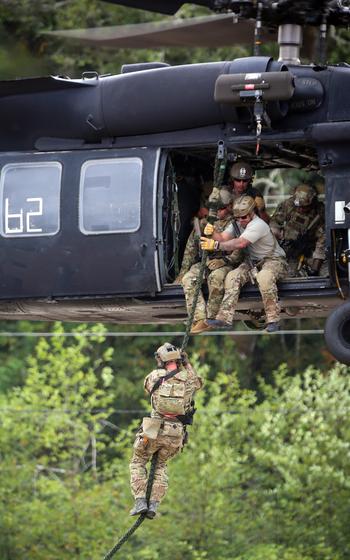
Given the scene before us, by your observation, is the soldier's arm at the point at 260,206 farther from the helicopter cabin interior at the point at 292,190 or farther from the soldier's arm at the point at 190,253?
the soldier's arm at the point at 190,253

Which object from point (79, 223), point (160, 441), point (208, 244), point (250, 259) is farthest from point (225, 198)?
point (160, 441)

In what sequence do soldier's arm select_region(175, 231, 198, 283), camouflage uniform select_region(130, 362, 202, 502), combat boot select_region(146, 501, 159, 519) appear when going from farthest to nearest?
soldier's arm select_region(175, 231, 198, 283)
combat boot select_region(146, 501, 159, 519)
camouflage uniform select_region(130, 362, 202, 502)

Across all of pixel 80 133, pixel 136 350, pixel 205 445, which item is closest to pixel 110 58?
pixel 136 350

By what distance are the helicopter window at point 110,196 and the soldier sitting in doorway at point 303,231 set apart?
1245 mm

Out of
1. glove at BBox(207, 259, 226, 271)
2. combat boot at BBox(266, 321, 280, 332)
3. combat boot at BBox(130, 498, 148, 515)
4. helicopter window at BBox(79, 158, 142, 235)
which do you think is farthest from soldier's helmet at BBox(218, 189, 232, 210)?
combat boot at BBox(130, 498, 148, 515)

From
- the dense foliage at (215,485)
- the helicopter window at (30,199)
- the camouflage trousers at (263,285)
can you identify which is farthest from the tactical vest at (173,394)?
the dense foliage at (215,485)

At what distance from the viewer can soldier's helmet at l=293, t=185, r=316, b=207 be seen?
46.2 feet

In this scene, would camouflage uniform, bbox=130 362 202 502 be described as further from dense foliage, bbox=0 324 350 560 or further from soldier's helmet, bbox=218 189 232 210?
dense foliage, bbox=0 324 350 560

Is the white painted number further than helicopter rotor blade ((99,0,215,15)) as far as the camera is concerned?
Yes

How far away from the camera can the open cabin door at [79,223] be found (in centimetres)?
1384

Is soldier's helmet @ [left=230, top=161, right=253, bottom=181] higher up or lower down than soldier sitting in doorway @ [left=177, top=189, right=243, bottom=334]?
higher up

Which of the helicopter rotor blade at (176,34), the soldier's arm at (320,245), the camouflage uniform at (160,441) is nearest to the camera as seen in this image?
the camouflage uniform at (160,441)

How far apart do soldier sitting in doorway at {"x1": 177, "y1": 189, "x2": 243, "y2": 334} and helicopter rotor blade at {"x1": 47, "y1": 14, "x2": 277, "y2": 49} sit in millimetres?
7735

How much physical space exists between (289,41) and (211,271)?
1.88m
